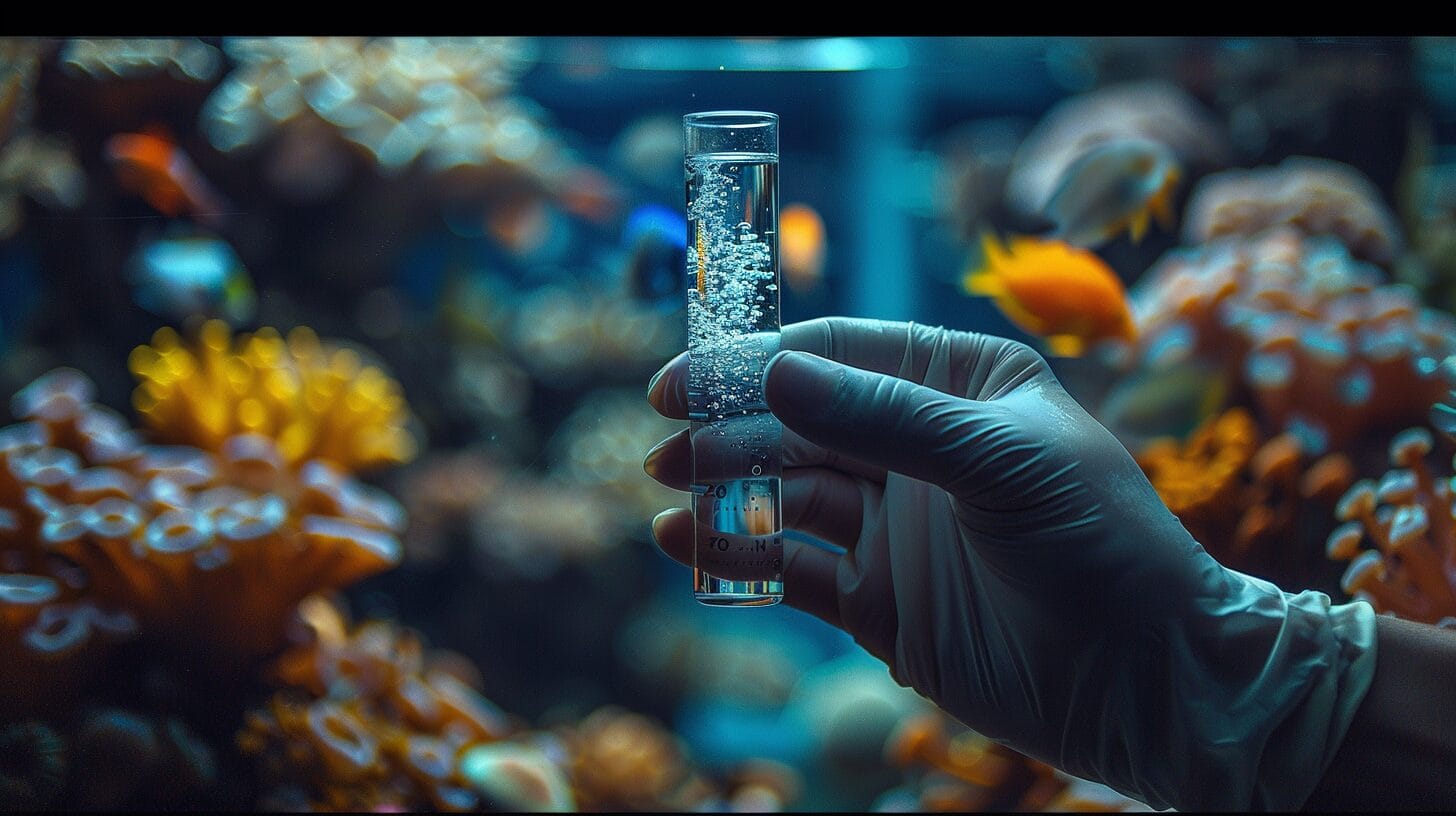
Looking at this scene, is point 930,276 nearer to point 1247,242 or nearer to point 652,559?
point 1247,242

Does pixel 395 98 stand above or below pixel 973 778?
above

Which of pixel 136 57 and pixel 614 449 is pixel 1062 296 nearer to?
pixel 614 449

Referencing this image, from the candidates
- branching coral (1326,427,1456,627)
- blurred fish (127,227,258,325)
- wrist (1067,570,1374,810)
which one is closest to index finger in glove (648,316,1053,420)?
wrist (1067,570,1374,810)

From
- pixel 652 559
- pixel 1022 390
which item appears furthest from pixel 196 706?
pixel 1022 390

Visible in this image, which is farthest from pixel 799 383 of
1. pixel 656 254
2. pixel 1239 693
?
pixel 656 254

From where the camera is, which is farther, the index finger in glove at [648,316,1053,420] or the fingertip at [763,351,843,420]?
the index finger in glove at [648,316,1053,420]

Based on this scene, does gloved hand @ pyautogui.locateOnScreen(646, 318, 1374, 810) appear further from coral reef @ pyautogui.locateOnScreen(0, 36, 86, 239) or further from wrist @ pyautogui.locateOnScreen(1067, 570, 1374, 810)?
coral reef @ pyautogui.locateOnScreen(0, 36, 86, 239)
